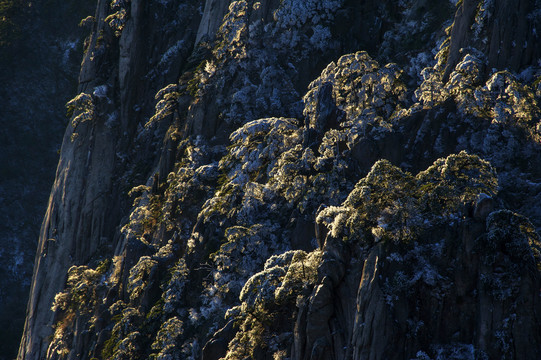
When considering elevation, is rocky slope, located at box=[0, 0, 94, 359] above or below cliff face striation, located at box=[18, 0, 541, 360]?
above

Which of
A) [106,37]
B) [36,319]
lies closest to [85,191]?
[36,319]

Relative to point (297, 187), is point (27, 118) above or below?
above

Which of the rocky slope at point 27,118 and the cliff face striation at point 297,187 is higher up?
the rocky slope at point 27,118

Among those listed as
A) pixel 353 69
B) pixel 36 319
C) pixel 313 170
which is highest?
pixel 353 69

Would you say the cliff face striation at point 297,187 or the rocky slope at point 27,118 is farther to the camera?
the rocky slope at point 27,118

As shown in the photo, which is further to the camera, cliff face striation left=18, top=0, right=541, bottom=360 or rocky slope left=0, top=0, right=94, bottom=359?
rocky slope left=0, top=0, right=94, bottom=359

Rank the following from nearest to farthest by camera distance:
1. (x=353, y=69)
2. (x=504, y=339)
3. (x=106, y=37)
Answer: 1. (x=504, y=339)
2. (x=353, y=69)
3. (x=106, y=37)

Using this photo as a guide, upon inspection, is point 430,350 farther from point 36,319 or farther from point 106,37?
point 106,37

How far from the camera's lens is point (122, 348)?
2769 cm

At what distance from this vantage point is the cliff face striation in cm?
1605

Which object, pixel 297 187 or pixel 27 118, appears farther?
pixel 27 118

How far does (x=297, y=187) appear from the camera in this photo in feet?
84.8

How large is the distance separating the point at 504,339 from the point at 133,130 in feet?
105

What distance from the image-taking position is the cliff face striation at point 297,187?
16047 millimetres
